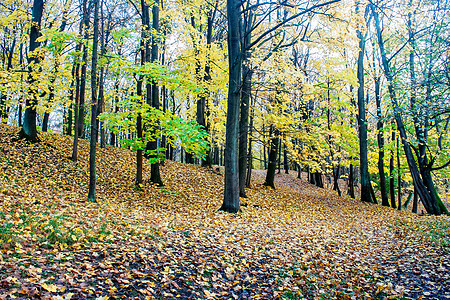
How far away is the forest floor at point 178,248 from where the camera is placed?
3754 millimetres

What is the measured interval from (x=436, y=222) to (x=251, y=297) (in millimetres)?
10093

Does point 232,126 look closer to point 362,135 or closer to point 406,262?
point 406,262

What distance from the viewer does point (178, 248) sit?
533 cm

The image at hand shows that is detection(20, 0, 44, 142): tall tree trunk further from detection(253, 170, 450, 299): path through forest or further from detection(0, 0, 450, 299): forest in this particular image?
detection(253, 170, 450, 299): path through forest

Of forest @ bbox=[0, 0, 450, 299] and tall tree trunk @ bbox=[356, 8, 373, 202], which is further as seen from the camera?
tall tree trunk @ bbox=[356, 8, 373, 202]

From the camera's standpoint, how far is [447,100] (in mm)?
6938

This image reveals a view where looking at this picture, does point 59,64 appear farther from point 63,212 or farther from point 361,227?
point 361,227

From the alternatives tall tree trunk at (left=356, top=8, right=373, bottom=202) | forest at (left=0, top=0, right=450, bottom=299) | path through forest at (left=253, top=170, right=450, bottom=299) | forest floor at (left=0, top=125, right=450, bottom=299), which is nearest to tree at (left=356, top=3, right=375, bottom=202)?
tall tree trunk at (left=356, top=8, right=373, bottom=202)

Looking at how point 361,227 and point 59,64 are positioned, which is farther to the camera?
point 59,64

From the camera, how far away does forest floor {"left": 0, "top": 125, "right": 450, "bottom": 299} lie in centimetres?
375

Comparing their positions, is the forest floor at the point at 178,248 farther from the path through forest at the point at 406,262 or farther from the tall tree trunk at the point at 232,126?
the tall tree trunk at the point at 232,126

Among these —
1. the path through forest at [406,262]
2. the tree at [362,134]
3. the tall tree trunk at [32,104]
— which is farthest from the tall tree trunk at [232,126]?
the tree at [362,134]

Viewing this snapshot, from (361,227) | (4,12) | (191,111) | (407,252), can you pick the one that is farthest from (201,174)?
(4,12)

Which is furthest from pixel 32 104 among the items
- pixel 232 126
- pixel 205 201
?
pixel 232 126
